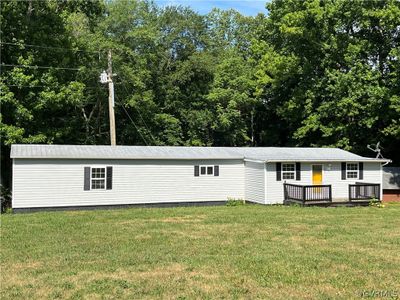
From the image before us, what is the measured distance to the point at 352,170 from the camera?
943 inches

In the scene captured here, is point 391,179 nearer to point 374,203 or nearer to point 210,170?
point 374,203

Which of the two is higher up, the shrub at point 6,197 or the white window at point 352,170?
the white window at point 352,170

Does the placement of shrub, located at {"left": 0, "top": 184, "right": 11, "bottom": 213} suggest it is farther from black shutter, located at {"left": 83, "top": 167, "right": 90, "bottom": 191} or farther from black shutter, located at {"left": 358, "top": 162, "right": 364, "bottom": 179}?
black shutter, located at {"left": 358, "top": 162, "right": 364, "bottom": 179}

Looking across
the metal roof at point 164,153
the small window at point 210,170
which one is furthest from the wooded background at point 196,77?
the small window at point 210,170

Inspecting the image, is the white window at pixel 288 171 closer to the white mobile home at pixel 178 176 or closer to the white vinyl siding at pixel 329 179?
the white mobile home at pixel 178 176

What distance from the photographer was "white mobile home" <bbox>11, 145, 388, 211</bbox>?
63.1 ft

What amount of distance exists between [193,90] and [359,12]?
1348 cm

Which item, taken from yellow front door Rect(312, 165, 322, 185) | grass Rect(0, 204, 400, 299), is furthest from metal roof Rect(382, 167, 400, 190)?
grass Rect(0, 204, 400, 299)

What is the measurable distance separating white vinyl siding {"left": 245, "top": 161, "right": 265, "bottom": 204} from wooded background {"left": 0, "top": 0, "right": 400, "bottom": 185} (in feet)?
36.7

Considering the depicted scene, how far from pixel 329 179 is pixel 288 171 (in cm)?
240

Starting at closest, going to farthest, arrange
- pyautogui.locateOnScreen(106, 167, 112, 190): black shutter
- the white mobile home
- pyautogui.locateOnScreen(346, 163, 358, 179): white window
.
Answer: the white mobile home, pyautogui.locateOnScreen(106, 167, 112, 190): black shutter, pyautogui.locateOnScreen(346, 163, 358, 179): white window

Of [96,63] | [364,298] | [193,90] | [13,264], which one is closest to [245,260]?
[364,298]

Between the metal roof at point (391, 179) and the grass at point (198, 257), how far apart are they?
1215cm

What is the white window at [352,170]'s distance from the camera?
939 inches
